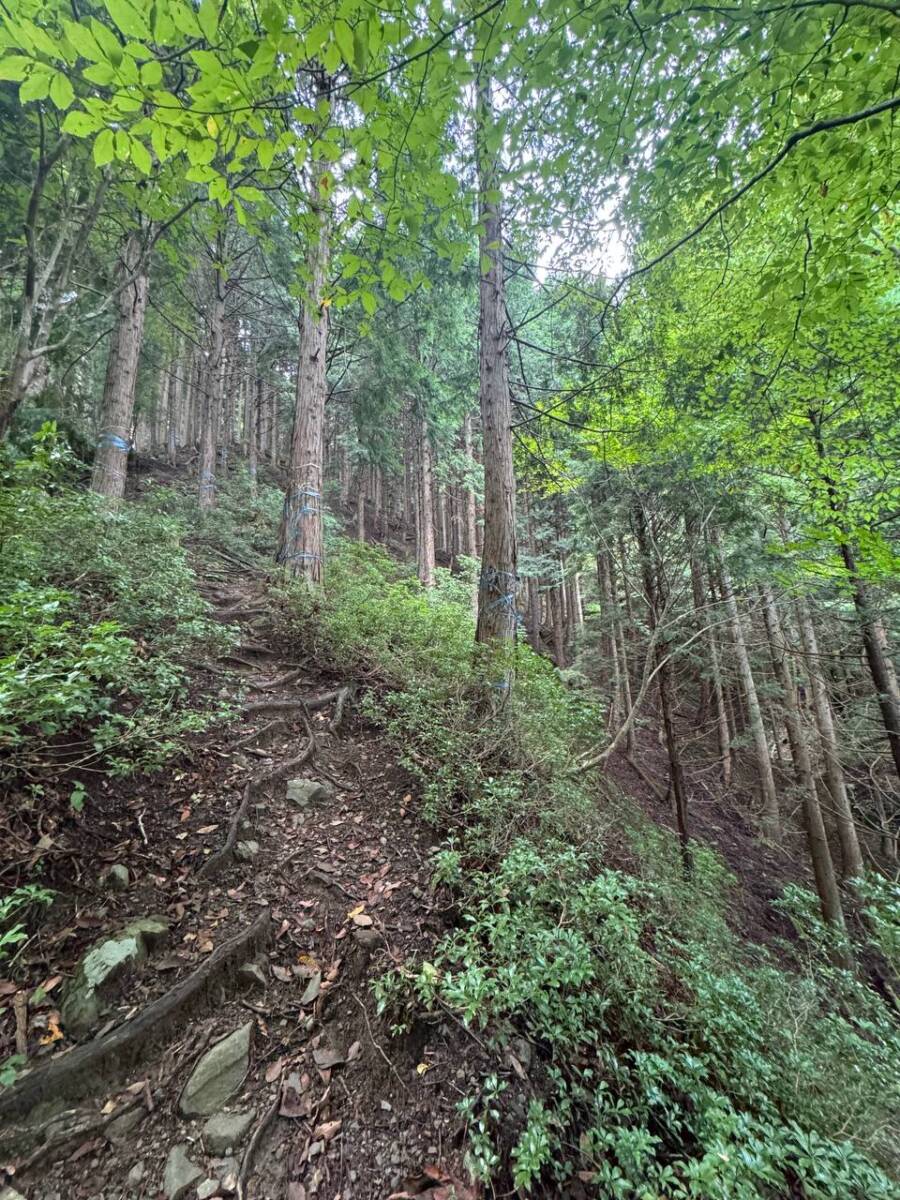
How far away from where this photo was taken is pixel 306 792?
3680mm

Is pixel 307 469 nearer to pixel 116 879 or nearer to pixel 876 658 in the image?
pixel 116 879

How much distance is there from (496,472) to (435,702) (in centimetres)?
269

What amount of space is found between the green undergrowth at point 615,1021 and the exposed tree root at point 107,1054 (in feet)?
2.93

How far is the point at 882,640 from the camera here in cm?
621

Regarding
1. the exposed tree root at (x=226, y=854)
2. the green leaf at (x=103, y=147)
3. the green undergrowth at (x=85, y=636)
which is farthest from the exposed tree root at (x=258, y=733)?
the green leaf at (x=103, y=147)

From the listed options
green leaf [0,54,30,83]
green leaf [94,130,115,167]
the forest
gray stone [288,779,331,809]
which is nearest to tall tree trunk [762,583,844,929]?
the forest

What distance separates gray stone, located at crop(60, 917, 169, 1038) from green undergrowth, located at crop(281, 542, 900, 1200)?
4.08ft

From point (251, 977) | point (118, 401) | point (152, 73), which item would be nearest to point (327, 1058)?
point (251, 977)

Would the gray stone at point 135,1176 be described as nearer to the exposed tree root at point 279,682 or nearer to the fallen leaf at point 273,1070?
the fallen leaf at point 273,1070

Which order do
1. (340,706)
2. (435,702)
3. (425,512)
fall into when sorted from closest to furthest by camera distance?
(435,702)
(340,706)
(425,512)

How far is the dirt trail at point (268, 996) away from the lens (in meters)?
1.73

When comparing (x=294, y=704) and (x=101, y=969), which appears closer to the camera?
(x=101, y=969)

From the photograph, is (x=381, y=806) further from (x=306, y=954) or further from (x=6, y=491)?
(x=6, y=491)

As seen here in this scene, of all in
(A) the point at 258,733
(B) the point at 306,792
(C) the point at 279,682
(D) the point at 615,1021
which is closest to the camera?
(D) the point at 615,1021
